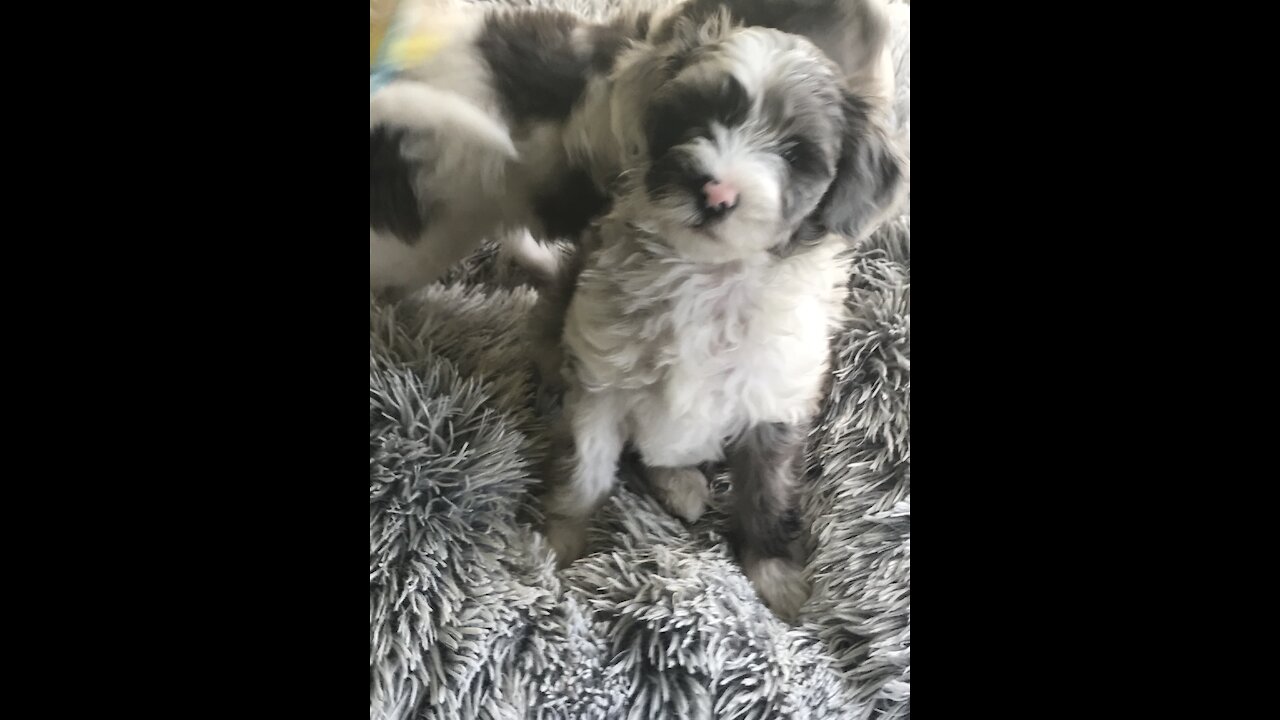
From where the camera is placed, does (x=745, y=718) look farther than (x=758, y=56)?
Yes

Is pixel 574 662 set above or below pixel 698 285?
below

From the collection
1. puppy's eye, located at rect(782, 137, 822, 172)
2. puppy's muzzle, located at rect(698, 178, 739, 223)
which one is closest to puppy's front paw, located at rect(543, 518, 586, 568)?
puppy's muzzle, located at rect(698, 178, 739, 223)

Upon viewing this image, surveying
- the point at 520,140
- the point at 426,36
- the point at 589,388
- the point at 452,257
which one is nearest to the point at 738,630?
the point at 589,388

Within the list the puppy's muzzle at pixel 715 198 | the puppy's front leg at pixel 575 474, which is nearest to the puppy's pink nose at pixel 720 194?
the puppy's muzzle at pixel 715 198

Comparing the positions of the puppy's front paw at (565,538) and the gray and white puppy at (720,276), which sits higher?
the gray and white puppy at (720,276)

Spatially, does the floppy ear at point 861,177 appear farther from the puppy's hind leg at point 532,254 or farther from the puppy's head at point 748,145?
the puppy's hind leg at point 532,254

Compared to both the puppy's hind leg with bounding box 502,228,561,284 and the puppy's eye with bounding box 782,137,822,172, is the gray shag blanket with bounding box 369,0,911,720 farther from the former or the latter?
the puppy's eye with bounding box 782,137,822,172

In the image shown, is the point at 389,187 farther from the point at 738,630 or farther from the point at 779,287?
the point at 738,630

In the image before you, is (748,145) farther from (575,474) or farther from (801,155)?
(575,474)
